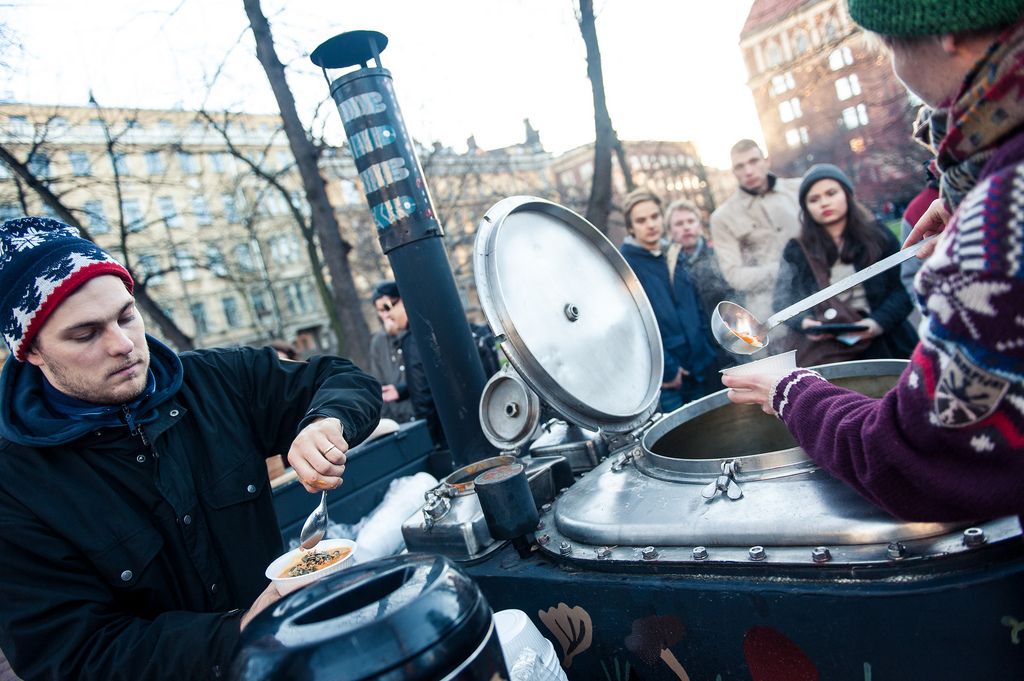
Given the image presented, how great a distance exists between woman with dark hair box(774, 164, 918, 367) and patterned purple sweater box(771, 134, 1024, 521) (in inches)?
104

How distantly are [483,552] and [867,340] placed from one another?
9.25ft

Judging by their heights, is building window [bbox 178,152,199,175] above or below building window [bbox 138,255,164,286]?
above

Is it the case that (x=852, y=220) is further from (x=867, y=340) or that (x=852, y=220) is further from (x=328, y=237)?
(x=328, y=237)

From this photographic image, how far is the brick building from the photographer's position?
400 inches

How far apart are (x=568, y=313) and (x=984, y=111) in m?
1.65

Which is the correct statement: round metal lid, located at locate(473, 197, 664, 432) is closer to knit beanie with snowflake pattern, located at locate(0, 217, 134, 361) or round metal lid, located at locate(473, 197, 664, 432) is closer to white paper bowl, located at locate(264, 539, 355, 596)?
white paper bowl, located at locate(264, 539, 355, 596)

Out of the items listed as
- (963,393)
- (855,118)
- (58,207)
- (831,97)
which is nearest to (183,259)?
(58,207)

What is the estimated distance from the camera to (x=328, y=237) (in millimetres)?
8562

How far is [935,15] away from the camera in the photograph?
89 cm

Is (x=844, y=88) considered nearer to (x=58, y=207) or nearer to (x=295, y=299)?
(x=58, y=207)

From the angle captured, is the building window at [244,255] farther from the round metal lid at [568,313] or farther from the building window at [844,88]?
the building window at [844,88]

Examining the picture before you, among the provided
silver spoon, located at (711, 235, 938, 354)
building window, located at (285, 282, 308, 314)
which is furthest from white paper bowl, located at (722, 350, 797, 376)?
building window, located at (285, 282, 308, 314)

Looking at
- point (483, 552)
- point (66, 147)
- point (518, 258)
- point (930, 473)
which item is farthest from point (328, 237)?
point (930, 473)

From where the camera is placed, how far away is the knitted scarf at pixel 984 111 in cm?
82
